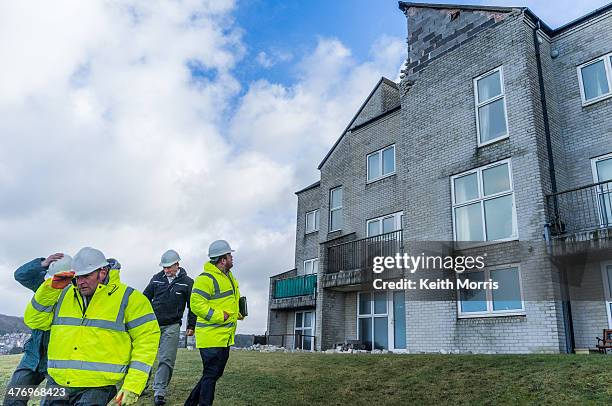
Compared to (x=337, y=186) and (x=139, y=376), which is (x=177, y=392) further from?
(x=337, y=186)

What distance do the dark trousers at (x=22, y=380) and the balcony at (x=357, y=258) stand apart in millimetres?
11990

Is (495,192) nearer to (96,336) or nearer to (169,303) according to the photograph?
(169,303)

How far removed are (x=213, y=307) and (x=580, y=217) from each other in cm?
963

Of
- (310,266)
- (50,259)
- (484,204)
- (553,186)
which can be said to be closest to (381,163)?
(484,204)

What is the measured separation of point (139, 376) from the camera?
3.65m

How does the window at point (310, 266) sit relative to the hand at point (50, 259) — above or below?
above

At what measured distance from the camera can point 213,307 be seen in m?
5.63

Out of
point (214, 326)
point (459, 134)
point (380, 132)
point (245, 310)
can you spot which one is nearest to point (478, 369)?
point (245, 310)

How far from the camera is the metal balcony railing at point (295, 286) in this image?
20.8m

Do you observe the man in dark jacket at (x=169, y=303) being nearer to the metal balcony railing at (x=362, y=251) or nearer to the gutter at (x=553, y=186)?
the gutter at (x=553, y=186)

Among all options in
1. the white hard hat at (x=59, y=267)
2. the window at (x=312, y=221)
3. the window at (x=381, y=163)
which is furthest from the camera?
the window at (x=312, y=221)

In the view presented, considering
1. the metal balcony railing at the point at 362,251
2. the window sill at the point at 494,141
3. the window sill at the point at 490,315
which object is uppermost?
the window sill at the point at 494,141

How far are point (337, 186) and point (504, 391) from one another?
14287 millimetres

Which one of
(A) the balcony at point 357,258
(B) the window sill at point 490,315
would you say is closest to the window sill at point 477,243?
(B) the window sill at point 490,315
